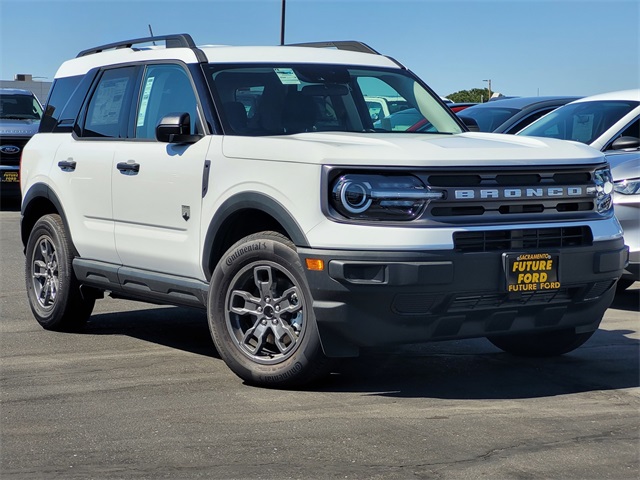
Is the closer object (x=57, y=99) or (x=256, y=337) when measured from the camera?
(x=256, y=337)

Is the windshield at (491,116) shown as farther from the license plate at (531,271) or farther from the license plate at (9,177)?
the license plate at (9,177)

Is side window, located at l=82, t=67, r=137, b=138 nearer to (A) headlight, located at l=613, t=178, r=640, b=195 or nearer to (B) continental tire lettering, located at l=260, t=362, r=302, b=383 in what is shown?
(B) continental tire lettering, located at l=260, t=362, r=302, b=383

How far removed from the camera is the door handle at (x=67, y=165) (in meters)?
7.84

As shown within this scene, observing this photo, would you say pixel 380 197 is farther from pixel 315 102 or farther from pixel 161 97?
pixel 161 97

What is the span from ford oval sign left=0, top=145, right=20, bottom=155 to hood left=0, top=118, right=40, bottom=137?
207 millimetres

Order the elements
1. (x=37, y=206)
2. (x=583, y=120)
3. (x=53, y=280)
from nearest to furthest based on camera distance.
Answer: (x=53, y=280)
(x=37, y=206)
(x=583, y=120)

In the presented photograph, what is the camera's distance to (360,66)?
7609mm

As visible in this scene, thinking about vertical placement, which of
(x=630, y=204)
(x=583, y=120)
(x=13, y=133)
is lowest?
(x=13, y=133)

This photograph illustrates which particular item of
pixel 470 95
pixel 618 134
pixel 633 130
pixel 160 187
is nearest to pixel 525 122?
pixel 633 130

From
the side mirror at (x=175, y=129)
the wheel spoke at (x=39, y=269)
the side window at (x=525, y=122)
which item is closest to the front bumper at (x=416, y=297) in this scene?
the side mirror at (x=175, y=129)

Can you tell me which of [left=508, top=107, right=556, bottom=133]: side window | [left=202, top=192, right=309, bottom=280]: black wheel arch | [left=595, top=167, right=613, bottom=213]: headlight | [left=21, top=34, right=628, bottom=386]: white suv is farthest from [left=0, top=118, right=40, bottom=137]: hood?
[left=595, top=167, right=613, bottom=213]: headlight

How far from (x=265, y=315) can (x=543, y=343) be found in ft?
6.20

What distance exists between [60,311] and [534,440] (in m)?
3.94

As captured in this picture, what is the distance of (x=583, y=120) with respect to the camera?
34.1 ft
